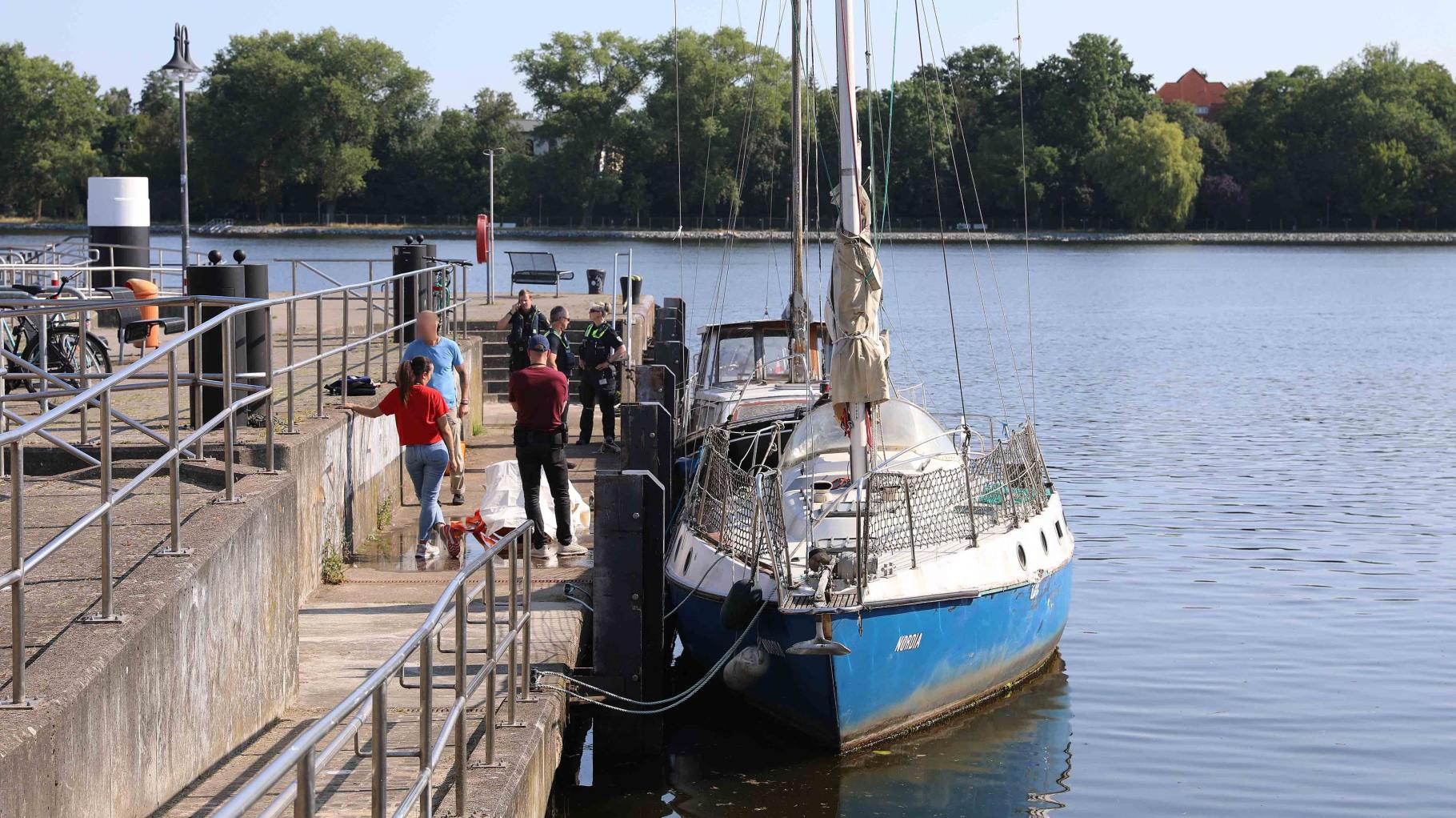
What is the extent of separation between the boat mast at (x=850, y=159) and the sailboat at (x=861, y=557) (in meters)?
0.02

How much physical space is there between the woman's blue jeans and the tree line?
114748 millimetres

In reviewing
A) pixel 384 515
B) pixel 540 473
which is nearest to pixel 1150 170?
pixel 384 515

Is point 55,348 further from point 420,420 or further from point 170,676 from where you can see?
point 170,676

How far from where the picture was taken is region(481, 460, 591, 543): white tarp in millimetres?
14266

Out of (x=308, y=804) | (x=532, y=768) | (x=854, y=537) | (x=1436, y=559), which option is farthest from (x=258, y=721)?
(x=1436, y=559)

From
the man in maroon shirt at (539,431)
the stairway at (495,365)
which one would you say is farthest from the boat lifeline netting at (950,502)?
the stairway at (495,365)

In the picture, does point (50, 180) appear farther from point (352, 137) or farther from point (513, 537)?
point (513, 537)

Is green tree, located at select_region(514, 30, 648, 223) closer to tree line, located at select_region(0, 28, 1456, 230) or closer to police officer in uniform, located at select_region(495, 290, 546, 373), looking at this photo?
tree line, located at select_region(0, 28, 1456, 230)

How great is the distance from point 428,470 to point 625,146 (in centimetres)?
12932

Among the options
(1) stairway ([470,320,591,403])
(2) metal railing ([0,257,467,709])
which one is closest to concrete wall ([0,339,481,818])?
(2) metal railing ([0,257,467,709])

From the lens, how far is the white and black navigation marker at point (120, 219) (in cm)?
2844

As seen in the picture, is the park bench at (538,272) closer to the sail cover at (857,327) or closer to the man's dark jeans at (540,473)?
the man's dark jeans at (540,473)

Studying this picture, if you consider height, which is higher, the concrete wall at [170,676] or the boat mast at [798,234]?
the boat mast at [798,234]

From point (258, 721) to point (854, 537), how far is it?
5115 mm
